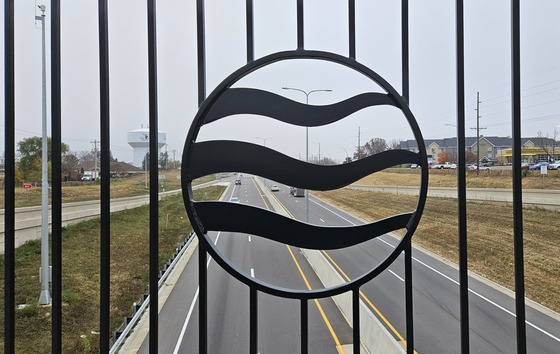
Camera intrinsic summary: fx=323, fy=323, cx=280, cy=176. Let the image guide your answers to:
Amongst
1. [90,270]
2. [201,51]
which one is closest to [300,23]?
[201,51]

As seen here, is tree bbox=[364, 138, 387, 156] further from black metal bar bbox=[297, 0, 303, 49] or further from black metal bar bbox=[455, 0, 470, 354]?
black metal bar bbox=[297, 0, 303, 49]

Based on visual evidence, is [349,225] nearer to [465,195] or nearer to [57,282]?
[465,195]

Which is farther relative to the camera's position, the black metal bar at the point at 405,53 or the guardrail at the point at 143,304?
the guardrail at the point at 143,304

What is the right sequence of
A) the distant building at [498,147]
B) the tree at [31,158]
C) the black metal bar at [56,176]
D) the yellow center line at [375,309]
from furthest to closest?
the yellow center line at [375,309]
the tree at [31,158]
the distant building at [498,147]
the black metal bar at [56,176]

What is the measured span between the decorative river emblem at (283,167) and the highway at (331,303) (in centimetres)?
4

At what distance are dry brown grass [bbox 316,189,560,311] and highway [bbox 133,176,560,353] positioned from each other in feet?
0.20

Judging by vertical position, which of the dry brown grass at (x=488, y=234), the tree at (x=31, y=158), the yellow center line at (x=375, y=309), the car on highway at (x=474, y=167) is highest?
the tree at (x=31, y=158)

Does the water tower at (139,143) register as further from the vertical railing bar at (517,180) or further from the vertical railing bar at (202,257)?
the vertical railing bar at (517,180)

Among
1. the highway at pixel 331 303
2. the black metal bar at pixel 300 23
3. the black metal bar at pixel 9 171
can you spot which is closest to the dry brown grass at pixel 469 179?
the highway at pixel 331 303

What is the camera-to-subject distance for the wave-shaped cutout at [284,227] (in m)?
0.90

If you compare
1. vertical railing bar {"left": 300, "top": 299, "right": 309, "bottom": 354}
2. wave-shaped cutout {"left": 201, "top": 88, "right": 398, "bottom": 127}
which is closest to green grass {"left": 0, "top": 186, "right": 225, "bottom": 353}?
wave-shaped cutout {"left": 201, "top": 88, "right": 398, "bottom": 127}

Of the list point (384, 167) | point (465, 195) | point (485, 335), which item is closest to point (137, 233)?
point (384, 167)

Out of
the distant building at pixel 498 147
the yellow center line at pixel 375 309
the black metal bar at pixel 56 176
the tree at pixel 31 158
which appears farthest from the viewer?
the yellow center line at pixel 375 309

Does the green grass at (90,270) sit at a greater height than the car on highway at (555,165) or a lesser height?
lesser
